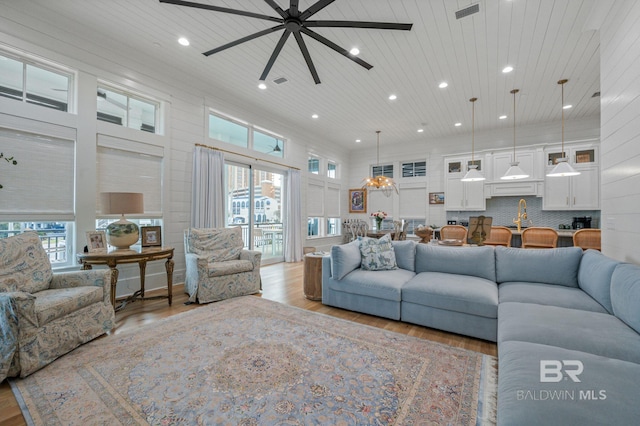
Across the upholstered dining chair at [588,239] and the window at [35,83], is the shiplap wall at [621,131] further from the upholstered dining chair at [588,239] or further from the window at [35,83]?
the window at [35,83]

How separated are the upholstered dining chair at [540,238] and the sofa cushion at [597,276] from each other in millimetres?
1628

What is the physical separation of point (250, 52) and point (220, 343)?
138 inches

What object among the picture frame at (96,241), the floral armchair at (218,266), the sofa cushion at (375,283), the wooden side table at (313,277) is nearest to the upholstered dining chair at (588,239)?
the sofa cushion at (375,283)

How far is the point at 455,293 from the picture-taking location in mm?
2598

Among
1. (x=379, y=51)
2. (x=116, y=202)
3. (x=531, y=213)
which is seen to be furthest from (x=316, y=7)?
(x=531, y=213)

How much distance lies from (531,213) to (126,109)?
8.04 metres

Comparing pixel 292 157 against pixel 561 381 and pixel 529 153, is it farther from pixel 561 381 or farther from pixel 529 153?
pixel 561 381

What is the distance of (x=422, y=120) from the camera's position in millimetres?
6090

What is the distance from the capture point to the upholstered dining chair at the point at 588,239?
3734 mm

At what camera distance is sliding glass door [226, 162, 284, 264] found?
17.1 ft

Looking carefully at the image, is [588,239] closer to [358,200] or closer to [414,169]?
[414,169]

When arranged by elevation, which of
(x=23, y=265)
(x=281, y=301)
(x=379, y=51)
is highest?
(x=379, y=51)

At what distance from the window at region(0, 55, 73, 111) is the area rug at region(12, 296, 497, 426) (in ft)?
8.98

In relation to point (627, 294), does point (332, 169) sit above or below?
above
